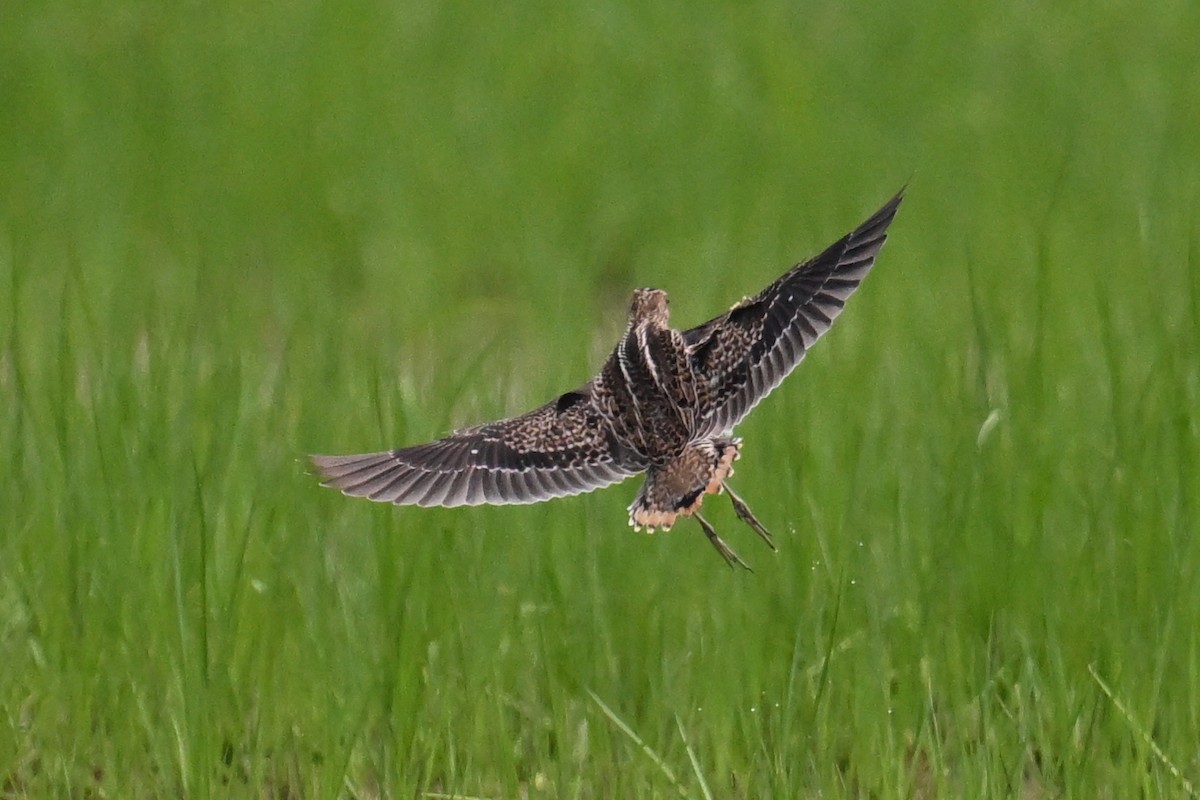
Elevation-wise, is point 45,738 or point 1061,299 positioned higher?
point 1061,299

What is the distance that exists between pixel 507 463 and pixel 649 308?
34 centimetres

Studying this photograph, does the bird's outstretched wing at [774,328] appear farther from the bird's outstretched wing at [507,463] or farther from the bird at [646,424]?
the bird's outstretched wing at [507,463]

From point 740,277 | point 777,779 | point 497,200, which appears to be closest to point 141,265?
point 497,200

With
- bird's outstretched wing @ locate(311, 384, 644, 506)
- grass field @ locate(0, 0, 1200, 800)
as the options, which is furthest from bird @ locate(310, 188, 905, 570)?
grass field @ locate(0, 0, 1200, 800)

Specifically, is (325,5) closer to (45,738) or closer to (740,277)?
(740,277)

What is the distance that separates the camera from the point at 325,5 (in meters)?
9.27

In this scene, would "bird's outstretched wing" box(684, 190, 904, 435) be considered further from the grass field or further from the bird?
the grass field

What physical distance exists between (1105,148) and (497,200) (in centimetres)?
220

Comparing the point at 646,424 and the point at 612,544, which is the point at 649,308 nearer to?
the point at 646,424

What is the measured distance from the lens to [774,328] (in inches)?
137

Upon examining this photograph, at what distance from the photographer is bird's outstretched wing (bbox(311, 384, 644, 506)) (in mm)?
3271

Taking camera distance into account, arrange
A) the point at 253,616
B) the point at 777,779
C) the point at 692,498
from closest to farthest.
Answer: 1. the point at 692,498
2. the point at 777,779
3. the point at 253,616

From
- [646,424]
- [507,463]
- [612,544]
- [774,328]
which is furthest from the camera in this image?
[612,544]

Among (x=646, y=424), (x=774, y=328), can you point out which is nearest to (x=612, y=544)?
(x=774, y=328)
